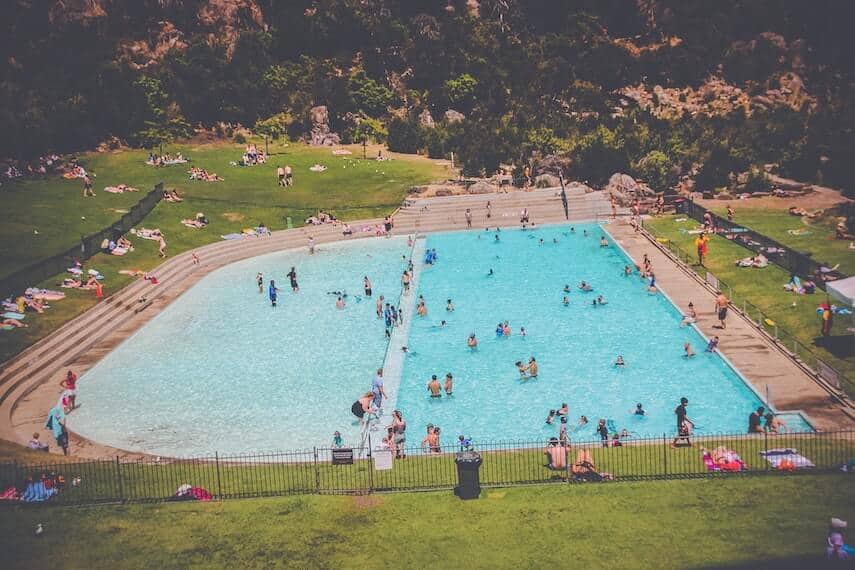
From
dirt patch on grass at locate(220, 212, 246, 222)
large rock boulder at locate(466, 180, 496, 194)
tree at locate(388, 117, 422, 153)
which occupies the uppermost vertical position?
tree at locate(388, 117, 422, 153)

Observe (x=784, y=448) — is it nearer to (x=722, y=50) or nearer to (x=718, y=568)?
(x=718, y=568)

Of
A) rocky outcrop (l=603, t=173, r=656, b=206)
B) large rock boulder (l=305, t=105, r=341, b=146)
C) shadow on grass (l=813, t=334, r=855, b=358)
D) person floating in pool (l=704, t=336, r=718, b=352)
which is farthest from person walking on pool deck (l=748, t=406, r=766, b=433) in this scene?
large rock boulder (l=305, t=105, r=341, b=146)

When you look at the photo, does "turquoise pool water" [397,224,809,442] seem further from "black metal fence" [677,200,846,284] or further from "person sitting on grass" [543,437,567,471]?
"black metal fence" [677,200,846,284]

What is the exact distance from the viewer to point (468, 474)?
20.7 metres

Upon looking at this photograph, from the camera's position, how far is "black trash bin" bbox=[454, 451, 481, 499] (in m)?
20.5

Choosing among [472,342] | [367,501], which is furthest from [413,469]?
[472,342]

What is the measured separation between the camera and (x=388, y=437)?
2673 centimetres

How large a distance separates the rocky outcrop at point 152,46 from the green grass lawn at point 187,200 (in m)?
17.9

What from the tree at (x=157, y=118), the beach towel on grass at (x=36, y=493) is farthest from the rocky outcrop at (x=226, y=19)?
the beach towel on grass at (x=36, y=493)

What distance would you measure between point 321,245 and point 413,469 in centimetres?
3632

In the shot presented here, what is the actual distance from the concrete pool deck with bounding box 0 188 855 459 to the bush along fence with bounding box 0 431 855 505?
2.95 meters

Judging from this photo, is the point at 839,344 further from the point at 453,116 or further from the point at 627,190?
the point at 453,116

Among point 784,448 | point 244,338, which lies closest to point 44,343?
point 244,338

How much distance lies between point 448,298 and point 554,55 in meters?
60.7
